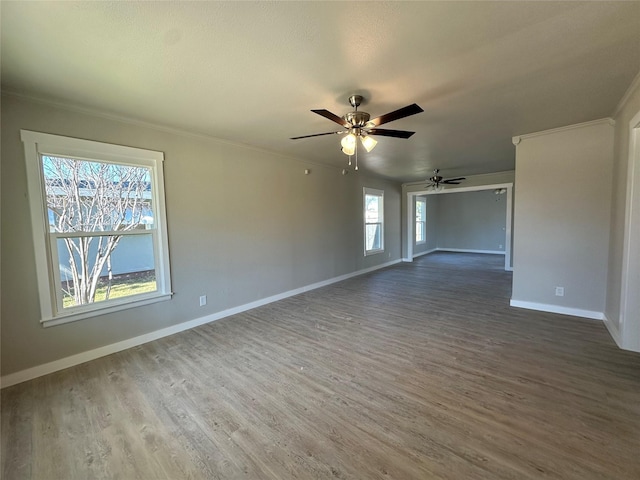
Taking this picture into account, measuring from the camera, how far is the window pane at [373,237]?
23.2ft

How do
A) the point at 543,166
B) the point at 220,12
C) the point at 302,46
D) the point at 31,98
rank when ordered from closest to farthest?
1. the point at 220,12
2. the point at 302,46
3. the point at 31,98
4. the point at 543,166

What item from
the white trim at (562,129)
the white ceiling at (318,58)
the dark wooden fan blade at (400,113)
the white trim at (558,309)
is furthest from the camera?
the white trim at (558,309)

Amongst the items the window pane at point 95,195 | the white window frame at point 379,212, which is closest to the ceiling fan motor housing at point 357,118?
the window pane at point 95,195

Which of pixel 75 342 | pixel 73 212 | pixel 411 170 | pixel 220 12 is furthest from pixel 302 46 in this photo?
pixel 411 170

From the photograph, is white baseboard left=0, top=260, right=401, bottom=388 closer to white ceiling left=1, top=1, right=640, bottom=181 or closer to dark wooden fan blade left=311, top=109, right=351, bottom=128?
white ceiling left=1, top=1, right=640, bottom=181

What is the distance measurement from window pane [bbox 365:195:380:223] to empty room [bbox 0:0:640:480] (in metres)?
2.52

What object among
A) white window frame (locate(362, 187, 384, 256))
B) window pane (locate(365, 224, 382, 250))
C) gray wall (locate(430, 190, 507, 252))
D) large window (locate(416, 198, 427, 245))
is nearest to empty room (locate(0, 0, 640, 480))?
white window frame (locate(362, 187, 384, 256))

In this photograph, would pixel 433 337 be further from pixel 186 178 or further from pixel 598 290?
pixel 186 178

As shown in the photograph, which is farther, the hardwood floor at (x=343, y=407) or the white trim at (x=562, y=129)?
the white trim at (x=562, y=129)

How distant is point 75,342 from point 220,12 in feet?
10.7

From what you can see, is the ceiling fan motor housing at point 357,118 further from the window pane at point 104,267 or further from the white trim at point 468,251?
the white trim at point 468,251

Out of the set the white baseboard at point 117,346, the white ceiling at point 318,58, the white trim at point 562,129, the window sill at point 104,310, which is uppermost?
the white ceiling at point 318,58

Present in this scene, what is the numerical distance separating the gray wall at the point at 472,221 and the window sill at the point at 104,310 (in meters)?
10.5

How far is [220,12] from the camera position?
151 centimetres
